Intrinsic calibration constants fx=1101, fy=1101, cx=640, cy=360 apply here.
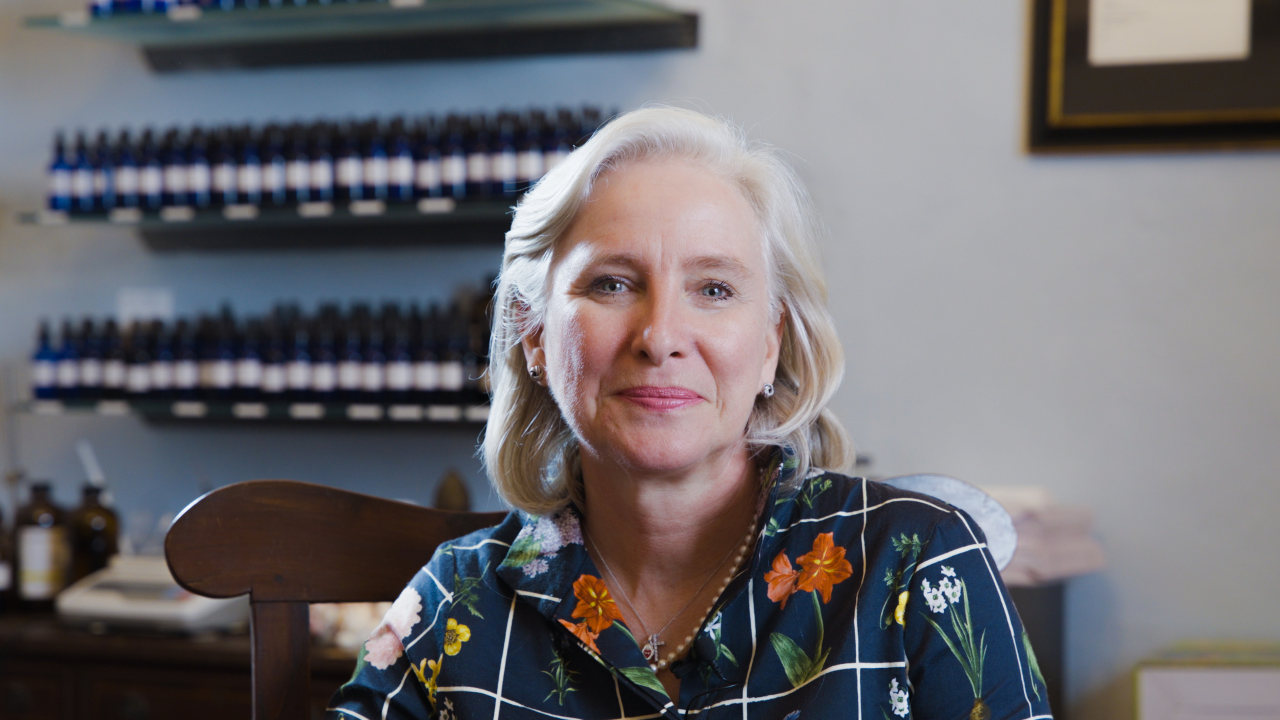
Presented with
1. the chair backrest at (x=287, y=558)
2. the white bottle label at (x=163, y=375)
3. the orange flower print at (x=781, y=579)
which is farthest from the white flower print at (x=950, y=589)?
the white bottle label at (x=163, y=375)

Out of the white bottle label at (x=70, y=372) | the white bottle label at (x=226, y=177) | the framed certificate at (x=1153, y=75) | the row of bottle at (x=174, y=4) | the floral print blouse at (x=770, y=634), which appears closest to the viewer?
the floral print blouse at (x=770, y=634)

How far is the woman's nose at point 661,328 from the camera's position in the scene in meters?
1.11

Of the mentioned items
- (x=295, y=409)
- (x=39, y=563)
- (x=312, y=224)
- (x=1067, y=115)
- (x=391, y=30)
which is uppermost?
(x=391, y=30)

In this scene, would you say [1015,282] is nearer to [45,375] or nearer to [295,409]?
[295,409]

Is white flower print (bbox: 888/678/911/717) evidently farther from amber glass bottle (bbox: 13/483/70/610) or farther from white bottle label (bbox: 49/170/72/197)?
white bottle label (bbox: 49/170/72/197)

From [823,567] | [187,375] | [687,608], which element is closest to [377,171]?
[187,375]

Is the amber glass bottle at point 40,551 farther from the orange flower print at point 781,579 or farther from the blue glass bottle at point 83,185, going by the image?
the orange flower print at point 781,579

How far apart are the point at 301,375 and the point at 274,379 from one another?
76mm

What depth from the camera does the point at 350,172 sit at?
270 cm

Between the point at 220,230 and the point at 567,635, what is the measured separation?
7.43 ft

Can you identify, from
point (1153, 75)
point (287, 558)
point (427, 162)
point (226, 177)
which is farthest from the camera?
point (226, 177)

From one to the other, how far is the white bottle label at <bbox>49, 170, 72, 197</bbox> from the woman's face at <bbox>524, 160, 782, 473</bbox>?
2246 millimetres

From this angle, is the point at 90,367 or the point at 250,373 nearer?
the point at 250,373

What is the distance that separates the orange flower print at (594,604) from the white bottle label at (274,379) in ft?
5.63
